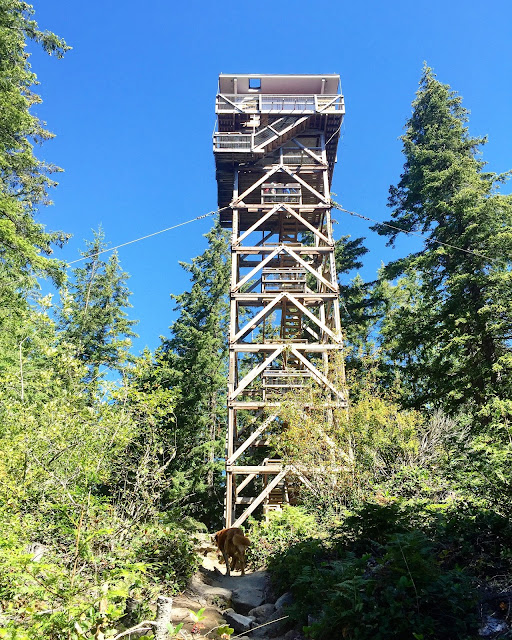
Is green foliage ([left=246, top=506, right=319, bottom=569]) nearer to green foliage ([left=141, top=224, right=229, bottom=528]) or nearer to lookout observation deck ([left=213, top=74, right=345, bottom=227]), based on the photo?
green foliage ([left=141, top=224, right=229, bottom=528])

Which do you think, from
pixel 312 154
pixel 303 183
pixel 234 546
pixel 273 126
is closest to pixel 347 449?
pixel 234 546

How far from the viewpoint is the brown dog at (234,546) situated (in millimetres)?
9148

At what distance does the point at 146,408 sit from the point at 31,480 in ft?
5.25

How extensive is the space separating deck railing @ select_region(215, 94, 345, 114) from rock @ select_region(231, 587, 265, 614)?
48.4ft

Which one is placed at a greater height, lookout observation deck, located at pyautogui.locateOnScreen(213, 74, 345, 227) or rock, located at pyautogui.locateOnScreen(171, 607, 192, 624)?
lookout observation deck, located at pyautogui.locateOnScreen(213, 74, 345, 227)

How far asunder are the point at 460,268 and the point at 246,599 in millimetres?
10178

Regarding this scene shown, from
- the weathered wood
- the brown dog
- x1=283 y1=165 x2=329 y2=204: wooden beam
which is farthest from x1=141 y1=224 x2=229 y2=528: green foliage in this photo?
the weathered wood

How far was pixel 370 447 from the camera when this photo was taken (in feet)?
27.9

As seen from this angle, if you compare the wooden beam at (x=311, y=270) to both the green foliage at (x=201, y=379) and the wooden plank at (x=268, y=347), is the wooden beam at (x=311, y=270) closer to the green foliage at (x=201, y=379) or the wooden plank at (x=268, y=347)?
the wooden plank at (x=268, y=347)

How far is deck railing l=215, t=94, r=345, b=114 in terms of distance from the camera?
15.9 meters

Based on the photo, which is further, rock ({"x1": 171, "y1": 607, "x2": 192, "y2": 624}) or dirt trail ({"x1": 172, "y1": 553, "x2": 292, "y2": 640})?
dirt trail ({"x1": 172, "y1": 553, "x2": 292, "y2": 640})

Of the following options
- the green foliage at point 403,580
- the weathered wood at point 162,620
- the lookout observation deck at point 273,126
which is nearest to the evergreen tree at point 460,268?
the lookout observation deck at point 273,126

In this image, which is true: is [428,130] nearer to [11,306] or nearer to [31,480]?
[11,306]

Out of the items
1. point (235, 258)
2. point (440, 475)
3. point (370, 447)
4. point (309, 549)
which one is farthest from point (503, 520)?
point (235, 258)
